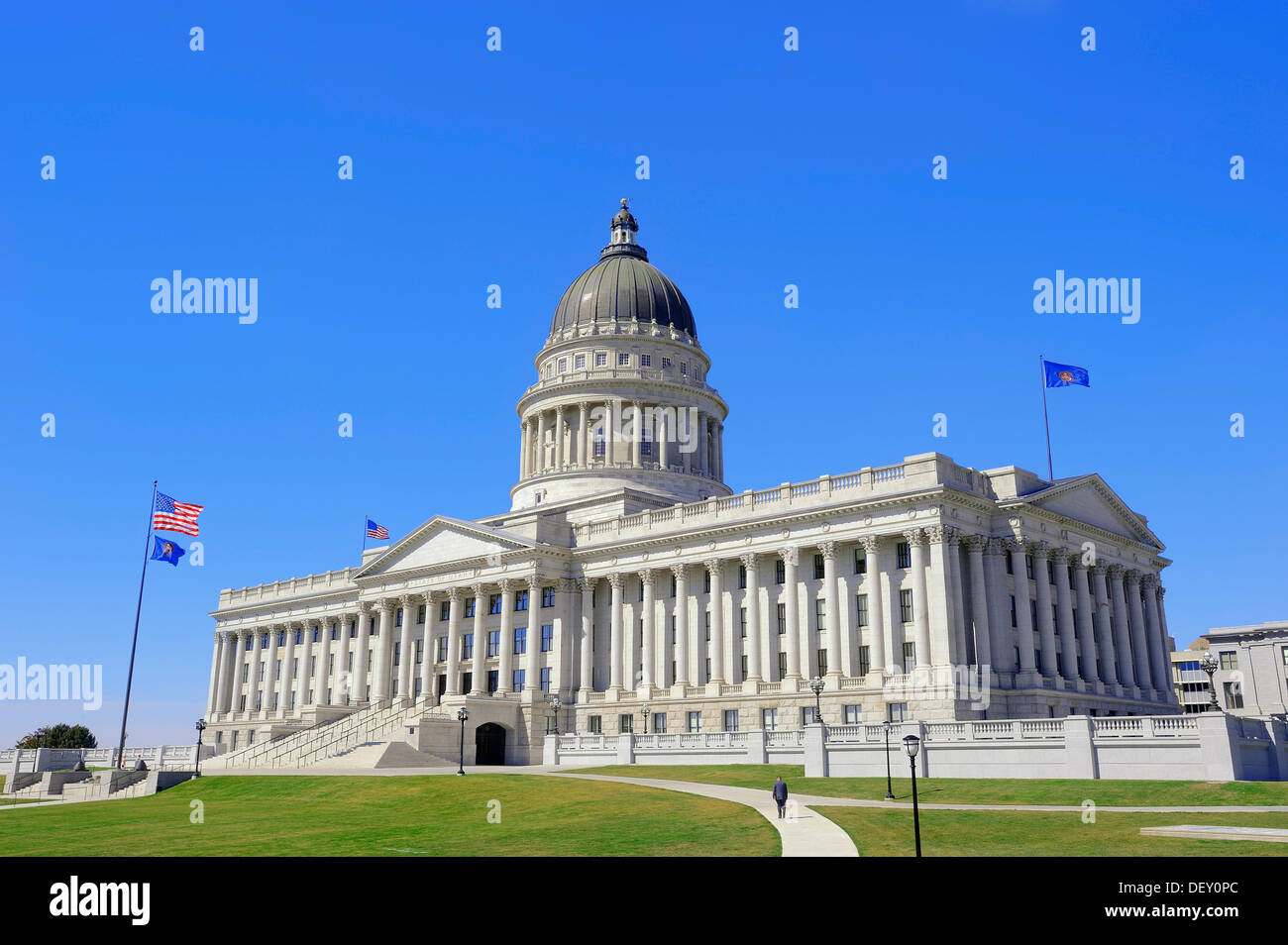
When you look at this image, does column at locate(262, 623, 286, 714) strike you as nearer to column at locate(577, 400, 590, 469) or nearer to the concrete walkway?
column at locate(577, 400, 590, 469)

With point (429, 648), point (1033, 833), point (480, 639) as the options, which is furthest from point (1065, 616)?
point (429, 648)

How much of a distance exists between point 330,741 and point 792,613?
3159 cm

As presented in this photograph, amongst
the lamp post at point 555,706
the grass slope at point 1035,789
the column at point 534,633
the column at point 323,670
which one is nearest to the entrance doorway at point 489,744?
the lamp post at point 555,706

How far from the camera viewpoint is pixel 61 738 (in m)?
107

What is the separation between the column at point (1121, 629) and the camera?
2891 inches

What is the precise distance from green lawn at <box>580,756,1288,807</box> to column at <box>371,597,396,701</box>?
4701 cm

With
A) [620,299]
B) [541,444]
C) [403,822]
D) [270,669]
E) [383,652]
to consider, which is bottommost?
[403,822]

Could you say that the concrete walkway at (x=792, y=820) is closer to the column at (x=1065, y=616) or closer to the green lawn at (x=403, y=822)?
the green lawn at (x=403, y=822)

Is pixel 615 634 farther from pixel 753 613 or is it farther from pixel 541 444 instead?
pixel 541 444

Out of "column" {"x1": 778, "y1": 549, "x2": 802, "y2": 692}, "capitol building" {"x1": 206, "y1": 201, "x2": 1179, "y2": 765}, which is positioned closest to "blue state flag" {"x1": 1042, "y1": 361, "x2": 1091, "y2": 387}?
"capitol building" {"x1": 206, "y1": 201, "x2": 1179, "y2": 765}

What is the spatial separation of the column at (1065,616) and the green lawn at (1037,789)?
1103 inches

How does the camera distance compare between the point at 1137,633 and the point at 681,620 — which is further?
the point at 1137,633
